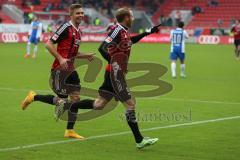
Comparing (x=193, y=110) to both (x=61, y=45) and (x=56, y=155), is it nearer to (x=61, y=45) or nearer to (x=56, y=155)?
(x=61, y=45)

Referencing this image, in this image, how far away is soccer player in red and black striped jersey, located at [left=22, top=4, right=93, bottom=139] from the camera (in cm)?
1124

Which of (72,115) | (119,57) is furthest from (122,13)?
(72,115)

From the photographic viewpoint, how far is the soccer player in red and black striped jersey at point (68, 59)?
36.9 ft

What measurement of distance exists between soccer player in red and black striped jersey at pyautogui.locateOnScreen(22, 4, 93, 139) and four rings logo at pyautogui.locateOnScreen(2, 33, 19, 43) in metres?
36.8

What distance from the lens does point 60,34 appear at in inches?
443

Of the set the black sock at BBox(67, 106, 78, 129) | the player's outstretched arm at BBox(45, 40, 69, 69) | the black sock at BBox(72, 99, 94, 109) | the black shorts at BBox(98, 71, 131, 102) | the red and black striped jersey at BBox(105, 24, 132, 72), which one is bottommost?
the black sock at BBox(67, 106, 78, 129)

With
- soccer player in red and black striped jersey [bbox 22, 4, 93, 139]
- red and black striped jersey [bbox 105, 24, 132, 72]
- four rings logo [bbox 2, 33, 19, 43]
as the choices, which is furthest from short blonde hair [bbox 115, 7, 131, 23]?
four rings logo [bbox 2, 33, 19, 43]

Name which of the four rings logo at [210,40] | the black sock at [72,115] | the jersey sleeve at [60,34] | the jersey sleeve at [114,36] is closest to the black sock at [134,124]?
the jersey sleeve at [114,36]

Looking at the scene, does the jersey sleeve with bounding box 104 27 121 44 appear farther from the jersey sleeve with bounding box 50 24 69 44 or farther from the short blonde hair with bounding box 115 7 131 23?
the jersey sleeve with bounding box 50 24 69 44

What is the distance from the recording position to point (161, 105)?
16188mm

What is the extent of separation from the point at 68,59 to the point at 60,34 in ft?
1.73

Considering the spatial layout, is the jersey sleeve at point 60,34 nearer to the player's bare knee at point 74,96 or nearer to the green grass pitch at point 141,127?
the player's bare knee at point 74,96

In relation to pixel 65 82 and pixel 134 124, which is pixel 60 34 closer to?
pixel 65 82

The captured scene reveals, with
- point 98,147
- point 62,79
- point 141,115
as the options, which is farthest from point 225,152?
Answer: point 141,115
